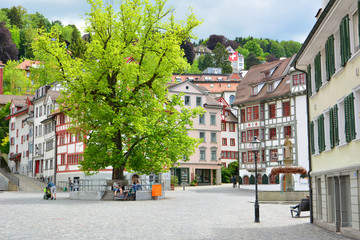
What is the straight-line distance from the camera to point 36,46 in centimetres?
3669

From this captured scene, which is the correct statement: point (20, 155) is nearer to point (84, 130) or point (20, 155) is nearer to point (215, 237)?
point (84, 130)

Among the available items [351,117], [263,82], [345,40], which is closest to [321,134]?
[351,117]

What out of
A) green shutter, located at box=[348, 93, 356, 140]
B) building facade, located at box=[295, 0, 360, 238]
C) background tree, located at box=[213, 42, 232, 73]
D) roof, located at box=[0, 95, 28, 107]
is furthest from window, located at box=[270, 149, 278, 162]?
background tree, located at box=[213, 42, 232, 73]

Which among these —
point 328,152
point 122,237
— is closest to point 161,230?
point 122,237

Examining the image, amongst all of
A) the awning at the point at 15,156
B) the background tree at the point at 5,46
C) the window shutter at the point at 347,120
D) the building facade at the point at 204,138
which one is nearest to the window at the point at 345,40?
the window shutter at the point at 347,120

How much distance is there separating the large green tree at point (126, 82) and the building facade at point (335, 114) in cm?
1685

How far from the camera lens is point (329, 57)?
61.1ft

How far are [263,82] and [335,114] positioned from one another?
44.2 meters

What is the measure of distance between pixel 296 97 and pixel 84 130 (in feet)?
82.7

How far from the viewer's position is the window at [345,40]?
16047 millimetres

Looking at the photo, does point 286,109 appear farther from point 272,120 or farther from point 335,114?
point 335,114

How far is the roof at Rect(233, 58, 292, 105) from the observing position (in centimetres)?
5908

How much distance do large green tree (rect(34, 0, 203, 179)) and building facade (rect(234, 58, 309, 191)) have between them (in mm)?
18920

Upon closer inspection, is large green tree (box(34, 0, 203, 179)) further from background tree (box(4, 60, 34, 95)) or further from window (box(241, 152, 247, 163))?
background tree (box(4, 60, 34, 95))
